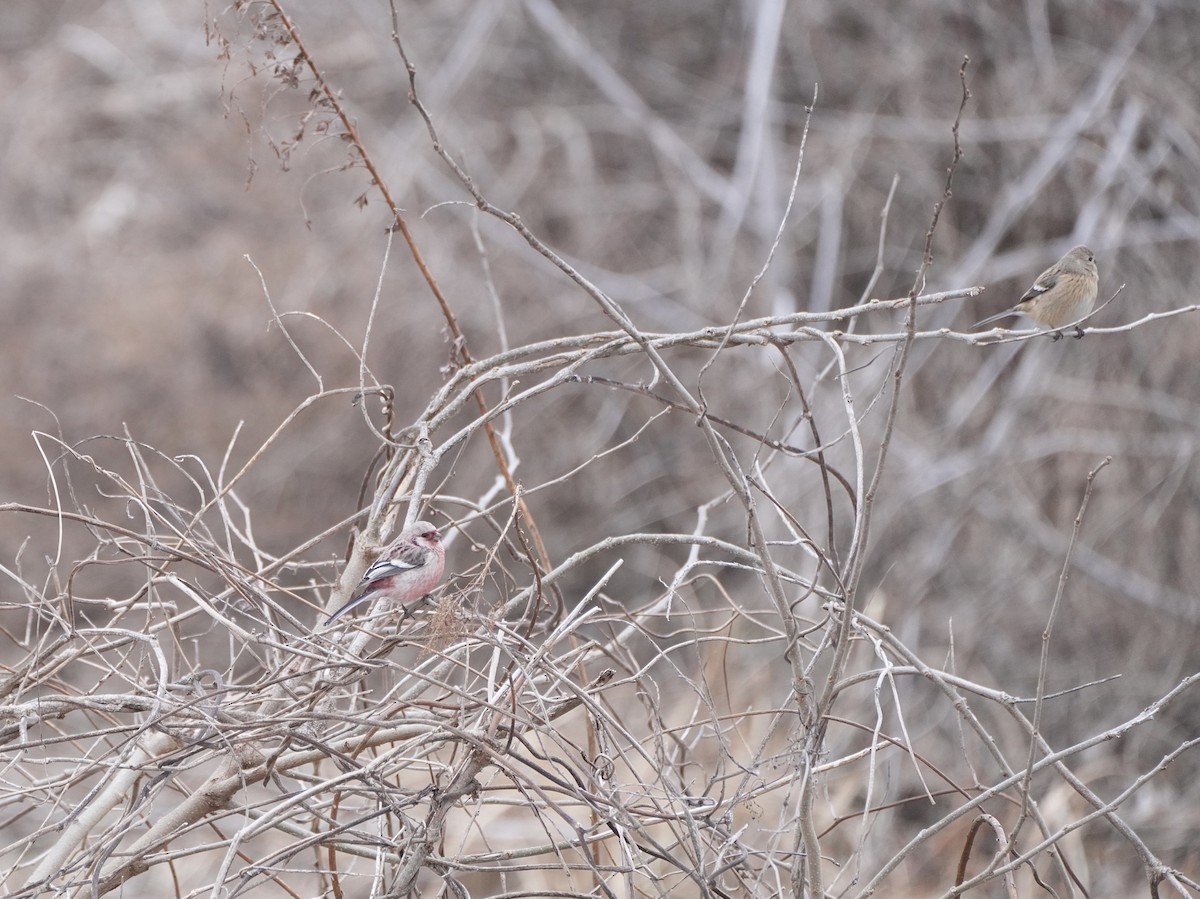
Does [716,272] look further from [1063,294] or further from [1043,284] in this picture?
[1063,294]

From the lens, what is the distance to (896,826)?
6.62 m

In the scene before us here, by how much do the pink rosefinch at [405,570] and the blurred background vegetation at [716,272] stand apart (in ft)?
13.7

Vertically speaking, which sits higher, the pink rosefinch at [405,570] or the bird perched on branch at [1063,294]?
the pink rosefinch at [405,570]

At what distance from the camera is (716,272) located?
777 cm

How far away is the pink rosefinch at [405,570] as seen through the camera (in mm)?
2689

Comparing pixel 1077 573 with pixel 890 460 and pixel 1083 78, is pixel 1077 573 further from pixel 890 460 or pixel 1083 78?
pixel 1083 78

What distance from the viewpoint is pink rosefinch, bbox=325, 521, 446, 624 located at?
8.82 feet

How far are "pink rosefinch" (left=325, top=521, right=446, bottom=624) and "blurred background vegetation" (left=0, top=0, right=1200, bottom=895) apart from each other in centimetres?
417

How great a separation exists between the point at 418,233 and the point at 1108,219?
4379 mm

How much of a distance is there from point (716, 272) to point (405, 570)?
5.25m

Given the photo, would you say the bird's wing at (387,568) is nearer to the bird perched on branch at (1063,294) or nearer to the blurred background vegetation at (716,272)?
the bird perched on branch at (1063,294)

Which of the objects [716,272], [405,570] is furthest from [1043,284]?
[716,272]

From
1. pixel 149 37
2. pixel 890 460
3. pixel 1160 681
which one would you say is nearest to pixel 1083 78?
pixel 890 460

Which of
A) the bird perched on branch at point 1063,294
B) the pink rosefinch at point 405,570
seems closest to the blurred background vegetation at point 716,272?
the bird perched on branch at point 1063,294
